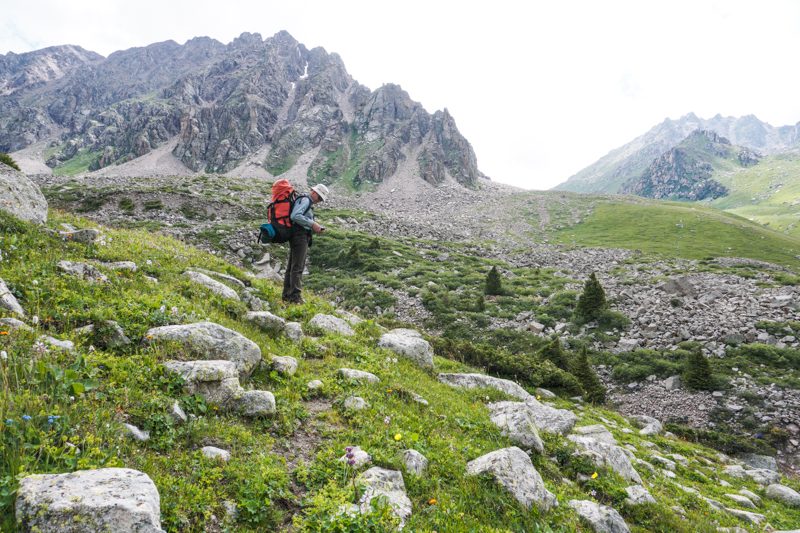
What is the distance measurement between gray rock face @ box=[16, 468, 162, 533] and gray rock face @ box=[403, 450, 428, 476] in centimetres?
349

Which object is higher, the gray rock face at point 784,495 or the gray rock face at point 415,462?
the gray rock face at point 415,462

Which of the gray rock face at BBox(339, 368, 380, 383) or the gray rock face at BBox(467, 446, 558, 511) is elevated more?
the gray rock face at BBox(339, 368, 380, 383)

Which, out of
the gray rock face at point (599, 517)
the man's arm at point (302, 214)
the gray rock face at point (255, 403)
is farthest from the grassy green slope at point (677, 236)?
the gray rock face at point (255, 403)

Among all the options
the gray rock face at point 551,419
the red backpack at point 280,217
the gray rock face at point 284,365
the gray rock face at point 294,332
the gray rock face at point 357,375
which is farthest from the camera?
the red backpack at point 280,217

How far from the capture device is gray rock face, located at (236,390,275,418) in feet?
19.6

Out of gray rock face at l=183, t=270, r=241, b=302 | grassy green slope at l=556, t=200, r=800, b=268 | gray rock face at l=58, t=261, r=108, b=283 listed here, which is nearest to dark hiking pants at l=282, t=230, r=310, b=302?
gray rock face at l=183, t=270, r=241, b=302

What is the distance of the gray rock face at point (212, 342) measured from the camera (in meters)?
6.75

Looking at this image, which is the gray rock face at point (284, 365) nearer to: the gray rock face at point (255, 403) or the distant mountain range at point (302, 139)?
the gray rock face at point (255, 403)

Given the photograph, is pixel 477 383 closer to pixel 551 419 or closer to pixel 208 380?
pixel 551 419

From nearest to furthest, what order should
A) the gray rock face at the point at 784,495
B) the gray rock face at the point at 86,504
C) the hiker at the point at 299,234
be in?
the gray rock face at the point at 86,504, the gray rock face at the point at 784,495, the hiker at the point at 299,234

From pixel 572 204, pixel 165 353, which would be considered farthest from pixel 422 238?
pixel 572 204

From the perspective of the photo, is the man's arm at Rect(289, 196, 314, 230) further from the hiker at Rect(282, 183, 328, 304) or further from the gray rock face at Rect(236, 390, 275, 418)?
the gray rock face at Rect(236, 390, 275, 418)

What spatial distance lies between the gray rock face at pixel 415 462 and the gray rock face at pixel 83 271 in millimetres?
7519

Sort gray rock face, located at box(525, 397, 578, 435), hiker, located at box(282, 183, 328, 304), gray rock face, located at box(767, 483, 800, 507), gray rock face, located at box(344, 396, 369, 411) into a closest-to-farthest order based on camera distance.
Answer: gray rock face, located at box(344, 396, 369, 411), gray rock face, located at box(525, 397, 578, 435), gray rock face, located at box(767, 483, 800, 507), hiker, located at box(282, 183, 328, 304)
